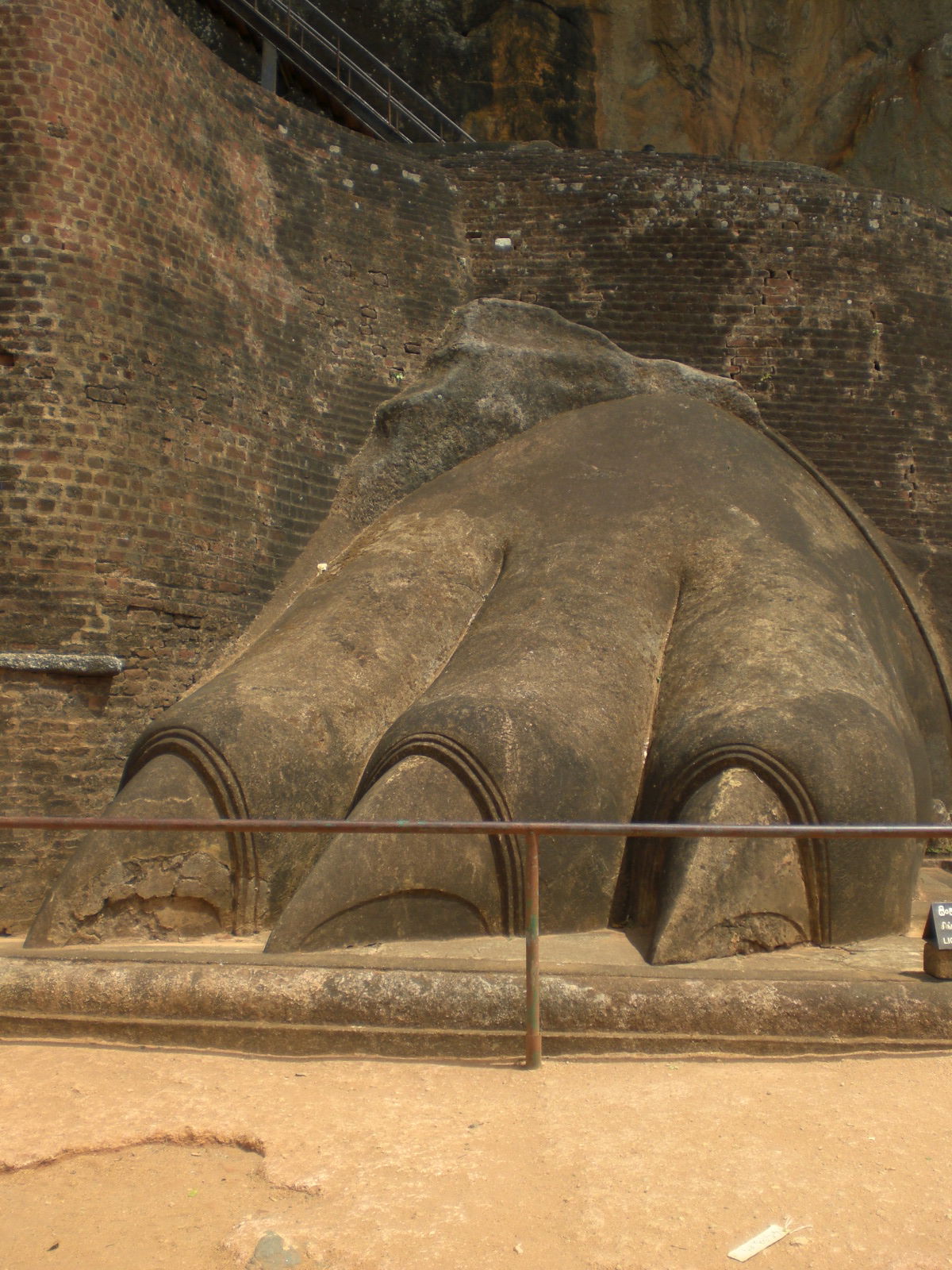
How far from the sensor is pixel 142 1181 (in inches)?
114

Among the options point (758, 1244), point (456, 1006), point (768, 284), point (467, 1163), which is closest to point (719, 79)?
point (768, 284)

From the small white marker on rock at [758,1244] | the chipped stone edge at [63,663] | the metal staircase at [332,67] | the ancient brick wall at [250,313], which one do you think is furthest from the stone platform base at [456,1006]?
the metal staircase at [332,67]

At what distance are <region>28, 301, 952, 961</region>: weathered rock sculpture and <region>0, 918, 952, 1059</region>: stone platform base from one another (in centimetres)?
72

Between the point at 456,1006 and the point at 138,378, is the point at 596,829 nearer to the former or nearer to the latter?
the point at 456,1006

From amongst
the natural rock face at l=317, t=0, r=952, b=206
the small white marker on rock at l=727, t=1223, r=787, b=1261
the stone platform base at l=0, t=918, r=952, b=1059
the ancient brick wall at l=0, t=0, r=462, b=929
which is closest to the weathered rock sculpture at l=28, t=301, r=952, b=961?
the stone platform base at l=0, t=918, r=952, b=1059

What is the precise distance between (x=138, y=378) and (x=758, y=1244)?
24.2ft

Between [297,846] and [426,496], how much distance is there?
11.6 ft

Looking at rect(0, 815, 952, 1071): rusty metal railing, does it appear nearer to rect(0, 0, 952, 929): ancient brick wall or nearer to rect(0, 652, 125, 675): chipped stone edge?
rect(0, 652, 125, 675): chipped stone edge

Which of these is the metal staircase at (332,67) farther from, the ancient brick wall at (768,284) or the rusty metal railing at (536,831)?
the rusty metal railing at (536,831)

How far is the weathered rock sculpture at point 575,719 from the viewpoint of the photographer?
15.5 feet

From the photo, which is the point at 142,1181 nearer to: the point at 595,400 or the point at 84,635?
the point at 84,635

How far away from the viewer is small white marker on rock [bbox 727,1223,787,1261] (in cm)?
249

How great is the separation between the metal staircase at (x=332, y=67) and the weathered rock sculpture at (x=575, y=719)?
907 cm

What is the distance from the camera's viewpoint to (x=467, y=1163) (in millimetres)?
2926
